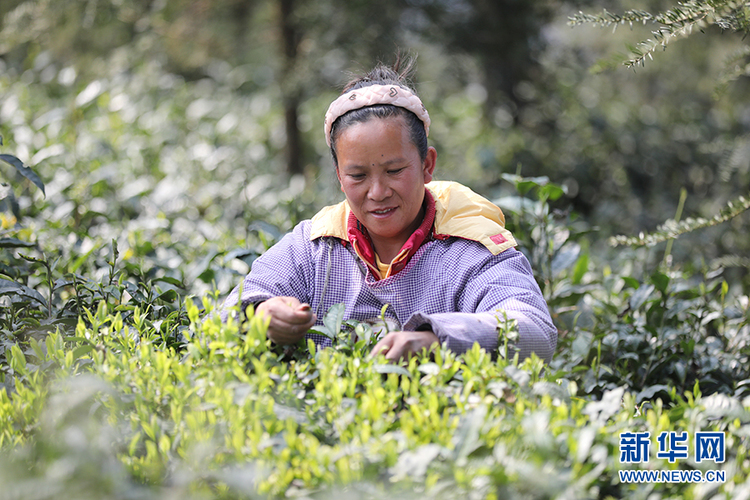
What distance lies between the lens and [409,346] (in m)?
1.72

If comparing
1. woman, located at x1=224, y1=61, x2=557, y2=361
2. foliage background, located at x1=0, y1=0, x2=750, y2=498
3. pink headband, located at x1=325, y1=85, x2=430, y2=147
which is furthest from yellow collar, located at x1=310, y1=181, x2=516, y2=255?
foliage background, located at x1=0, y1=0, x2=750, y2=498

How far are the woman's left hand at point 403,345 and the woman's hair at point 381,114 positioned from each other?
0.75 m

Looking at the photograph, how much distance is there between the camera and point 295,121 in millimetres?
6133

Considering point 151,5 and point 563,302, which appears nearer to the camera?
point 563,302

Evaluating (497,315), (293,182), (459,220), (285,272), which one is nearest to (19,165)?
(285,272)

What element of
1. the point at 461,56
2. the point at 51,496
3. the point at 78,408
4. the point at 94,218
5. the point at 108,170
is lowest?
the point at 51,496

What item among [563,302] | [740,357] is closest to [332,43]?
[563,302]

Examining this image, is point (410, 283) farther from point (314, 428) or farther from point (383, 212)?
point (314, 428)

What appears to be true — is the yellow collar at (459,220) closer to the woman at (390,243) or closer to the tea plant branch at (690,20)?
the woman at (390,243)

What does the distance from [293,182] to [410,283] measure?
3.34 m

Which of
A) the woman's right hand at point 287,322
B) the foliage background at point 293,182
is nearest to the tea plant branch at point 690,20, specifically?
the foliage background at point 293,182

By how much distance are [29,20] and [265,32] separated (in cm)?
214

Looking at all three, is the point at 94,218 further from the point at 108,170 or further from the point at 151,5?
the point at 151,5

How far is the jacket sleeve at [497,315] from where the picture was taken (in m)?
1.80
